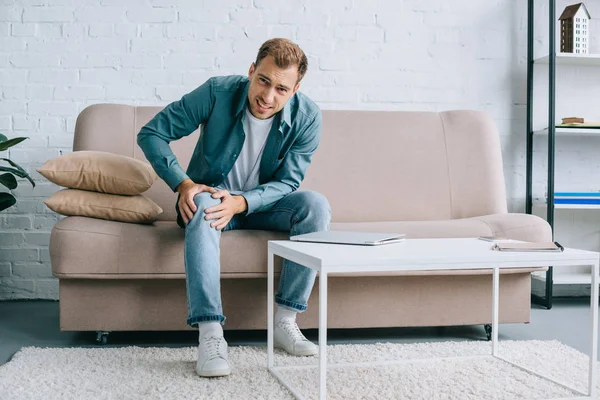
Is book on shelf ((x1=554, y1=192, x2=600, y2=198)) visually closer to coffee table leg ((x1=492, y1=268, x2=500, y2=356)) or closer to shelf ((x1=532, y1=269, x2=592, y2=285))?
shelf ((x1=532, y1=269, x2=592, y2=285))

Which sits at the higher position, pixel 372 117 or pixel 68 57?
pixel 68 57

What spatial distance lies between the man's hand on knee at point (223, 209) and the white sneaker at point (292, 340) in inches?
15.0

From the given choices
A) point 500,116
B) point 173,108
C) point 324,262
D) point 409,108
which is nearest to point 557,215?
point 500,116

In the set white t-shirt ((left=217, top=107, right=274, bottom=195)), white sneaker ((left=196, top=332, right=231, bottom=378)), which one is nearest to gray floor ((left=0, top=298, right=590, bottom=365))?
white sneaker ((left=196, top=332, right=231, bottom=378))

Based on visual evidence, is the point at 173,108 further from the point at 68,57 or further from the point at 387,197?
the point at 68,57

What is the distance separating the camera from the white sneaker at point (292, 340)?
6.74ft

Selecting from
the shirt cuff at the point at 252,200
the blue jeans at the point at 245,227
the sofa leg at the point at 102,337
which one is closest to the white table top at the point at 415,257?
the blue jeans at the point at 245,227

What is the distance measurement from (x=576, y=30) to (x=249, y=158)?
195cm

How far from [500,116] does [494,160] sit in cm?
60

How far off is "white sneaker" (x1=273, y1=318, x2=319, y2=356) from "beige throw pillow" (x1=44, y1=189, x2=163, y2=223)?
1.93 feet

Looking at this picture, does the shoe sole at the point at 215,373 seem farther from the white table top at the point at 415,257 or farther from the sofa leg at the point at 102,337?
the sofa leg at the point at 102,337

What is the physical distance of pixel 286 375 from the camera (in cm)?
183

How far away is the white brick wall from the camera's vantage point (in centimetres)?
315

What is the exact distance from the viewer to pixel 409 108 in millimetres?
3379
